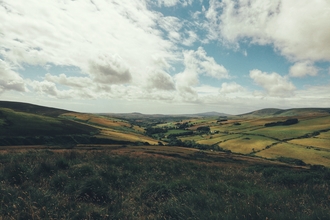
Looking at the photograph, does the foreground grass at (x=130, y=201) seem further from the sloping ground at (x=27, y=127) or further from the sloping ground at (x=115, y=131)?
the sloping ground at (x=115, y=131)

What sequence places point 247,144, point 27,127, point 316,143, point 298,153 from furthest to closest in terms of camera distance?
point 247,144
point 316,143
point 27,127
point 298,153

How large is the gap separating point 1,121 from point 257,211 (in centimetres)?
9078

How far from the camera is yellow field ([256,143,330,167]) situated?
61.2 metres

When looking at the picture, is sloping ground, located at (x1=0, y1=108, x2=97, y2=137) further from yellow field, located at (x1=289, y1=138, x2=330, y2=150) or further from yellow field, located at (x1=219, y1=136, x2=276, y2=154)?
yellow field, located at (x1=289, y1=138, x2=330, y2=150)

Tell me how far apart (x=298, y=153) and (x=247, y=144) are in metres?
21.6

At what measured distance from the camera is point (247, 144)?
8762 centimetres

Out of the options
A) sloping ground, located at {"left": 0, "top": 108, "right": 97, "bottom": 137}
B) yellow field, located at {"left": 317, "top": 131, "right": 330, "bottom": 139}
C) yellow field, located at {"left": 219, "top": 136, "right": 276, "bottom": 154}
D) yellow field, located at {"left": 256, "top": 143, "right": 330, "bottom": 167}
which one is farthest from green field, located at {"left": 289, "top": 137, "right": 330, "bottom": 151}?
sloping ground, located at {"left": 0, "top": 108, "right": 97, "bottom": 137}

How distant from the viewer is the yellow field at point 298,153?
61.2 metres

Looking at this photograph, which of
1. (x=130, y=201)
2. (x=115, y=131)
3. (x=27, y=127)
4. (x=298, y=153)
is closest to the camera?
(x=130, y=201)

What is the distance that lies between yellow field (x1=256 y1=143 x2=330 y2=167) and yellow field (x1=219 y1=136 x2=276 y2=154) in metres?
4.98

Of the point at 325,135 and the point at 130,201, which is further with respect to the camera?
the point at 325,135

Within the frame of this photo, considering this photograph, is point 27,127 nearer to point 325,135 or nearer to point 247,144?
point 247,144

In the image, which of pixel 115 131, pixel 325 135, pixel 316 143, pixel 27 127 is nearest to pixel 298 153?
pixel 316 143

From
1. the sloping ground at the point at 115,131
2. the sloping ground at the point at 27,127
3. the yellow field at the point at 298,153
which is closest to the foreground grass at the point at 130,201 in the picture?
the yellow field at the point at 298,153
